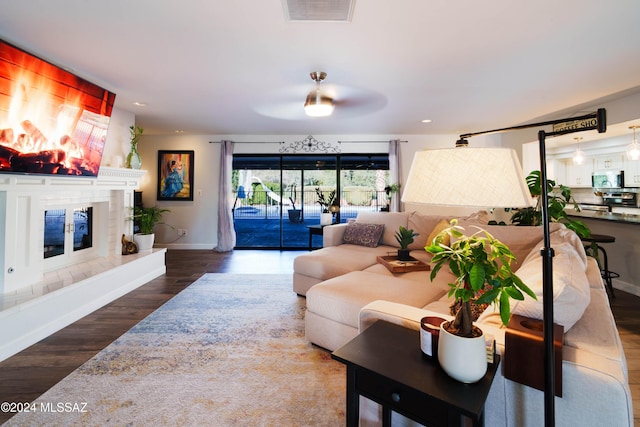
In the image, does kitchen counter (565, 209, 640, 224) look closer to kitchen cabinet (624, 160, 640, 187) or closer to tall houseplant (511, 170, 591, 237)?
tall houseplant (511, 170, 591, 237)

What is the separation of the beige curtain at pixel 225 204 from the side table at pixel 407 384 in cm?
491

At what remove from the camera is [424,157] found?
38.2 inches

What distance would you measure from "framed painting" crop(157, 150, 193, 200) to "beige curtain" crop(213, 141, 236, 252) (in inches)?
27.1

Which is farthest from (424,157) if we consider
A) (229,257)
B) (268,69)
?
(229,257)

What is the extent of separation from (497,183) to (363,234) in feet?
9.92

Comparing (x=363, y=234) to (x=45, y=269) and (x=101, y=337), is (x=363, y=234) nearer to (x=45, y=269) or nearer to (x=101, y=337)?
(x=101, y=337)

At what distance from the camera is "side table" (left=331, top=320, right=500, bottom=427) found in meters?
0.84

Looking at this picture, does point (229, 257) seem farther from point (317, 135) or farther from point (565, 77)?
point (565, 77)

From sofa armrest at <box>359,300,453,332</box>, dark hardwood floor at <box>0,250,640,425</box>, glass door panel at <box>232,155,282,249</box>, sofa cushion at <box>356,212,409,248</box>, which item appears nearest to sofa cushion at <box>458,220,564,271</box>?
dark hardwood floor at <box>0,250,640,425</box>

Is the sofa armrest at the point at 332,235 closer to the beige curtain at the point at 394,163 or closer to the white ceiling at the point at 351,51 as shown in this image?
the white ceiling at the point at 351,51

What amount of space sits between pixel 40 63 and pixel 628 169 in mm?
8842

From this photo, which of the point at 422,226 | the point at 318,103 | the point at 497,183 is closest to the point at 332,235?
the point at 422,226

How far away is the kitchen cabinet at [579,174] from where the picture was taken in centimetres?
625

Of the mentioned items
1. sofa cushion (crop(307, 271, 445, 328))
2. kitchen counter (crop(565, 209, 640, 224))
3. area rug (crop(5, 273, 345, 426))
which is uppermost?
kitchen counter (crop(565, 209, 640, 224))
